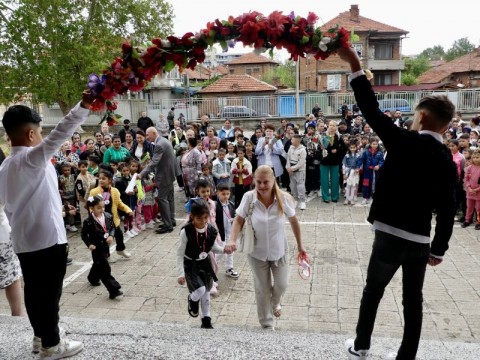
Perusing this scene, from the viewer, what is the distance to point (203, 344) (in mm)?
3336

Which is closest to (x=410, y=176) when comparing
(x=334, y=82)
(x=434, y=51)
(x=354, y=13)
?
(x=334, y=82)

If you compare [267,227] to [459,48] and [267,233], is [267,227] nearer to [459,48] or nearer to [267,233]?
[267,233]

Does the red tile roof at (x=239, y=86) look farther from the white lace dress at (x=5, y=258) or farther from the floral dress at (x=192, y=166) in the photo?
the white lace dress at (x=5, y=258)

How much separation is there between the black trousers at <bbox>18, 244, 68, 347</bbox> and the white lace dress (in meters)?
1.31

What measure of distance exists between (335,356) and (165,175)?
20.2ft

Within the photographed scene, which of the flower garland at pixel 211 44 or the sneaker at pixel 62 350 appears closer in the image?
the flower garland at pixel 211 44

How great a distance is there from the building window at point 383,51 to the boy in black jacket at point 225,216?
138ft

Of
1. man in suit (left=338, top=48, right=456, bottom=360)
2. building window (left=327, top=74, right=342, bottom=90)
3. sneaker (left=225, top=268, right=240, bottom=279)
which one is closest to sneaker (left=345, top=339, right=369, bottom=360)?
man in suit (left=338, top=48, right=456, bottom=360)

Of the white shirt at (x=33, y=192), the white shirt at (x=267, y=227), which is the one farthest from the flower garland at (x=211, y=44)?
the white shirt at (x=267, y=227)

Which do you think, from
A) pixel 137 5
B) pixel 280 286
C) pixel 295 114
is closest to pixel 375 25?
pixel 295 114

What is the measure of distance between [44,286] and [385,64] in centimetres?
4622

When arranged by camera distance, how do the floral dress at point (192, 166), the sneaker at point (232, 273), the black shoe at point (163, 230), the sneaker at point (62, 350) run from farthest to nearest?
1. the floral dress at point (192, 166)
2. the black shoe at point (163, 230)
3. the sneaker at point (232, 273)
4. the sneaker at point (62, 350)

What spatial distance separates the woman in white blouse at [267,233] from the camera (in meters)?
4.09

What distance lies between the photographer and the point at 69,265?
22.9ft
